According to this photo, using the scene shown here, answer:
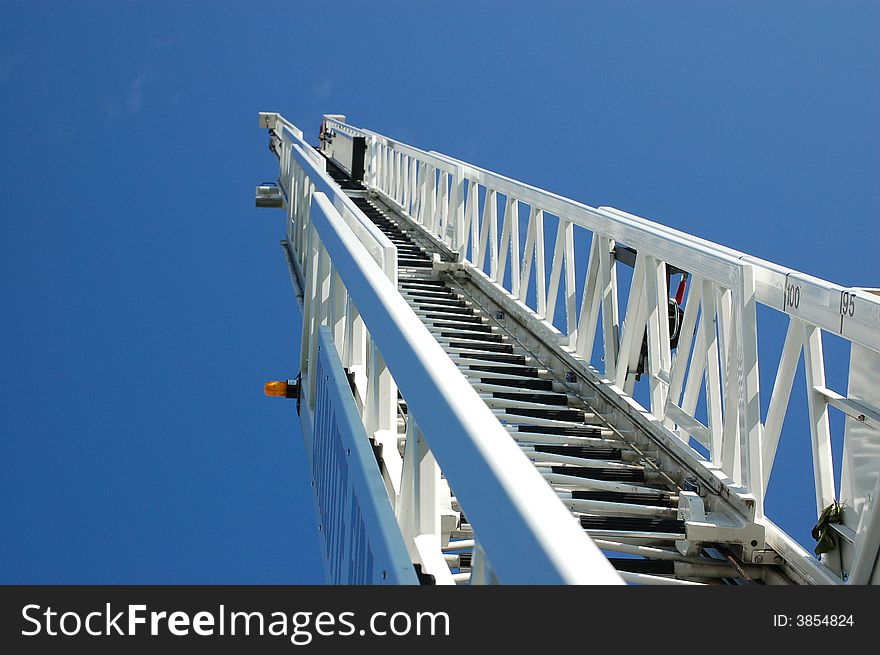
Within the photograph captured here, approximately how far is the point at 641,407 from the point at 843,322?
205 centimetres

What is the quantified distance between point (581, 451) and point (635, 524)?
1046mm

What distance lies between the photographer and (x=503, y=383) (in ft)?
23.6

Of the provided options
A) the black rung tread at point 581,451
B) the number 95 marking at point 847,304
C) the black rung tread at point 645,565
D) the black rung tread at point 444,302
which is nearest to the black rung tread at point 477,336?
the black rung tread at point 444,302

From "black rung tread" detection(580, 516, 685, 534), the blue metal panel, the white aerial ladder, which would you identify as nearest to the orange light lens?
the white aerial ladder

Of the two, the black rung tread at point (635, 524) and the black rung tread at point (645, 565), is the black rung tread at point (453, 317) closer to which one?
the black rung tread at point (635, 524)

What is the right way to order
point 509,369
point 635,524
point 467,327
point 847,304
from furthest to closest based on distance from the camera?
point 467,327 → point 509,369 → point 635,524 → point 847,304

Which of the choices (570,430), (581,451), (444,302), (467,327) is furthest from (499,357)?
(581,451)

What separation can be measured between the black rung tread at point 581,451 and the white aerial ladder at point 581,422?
1 cm

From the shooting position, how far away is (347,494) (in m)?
3.99

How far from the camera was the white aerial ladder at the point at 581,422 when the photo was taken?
2.30 m

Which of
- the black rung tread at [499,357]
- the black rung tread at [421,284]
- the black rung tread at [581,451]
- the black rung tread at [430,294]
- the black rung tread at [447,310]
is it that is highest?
the black rung tread at [421,284]

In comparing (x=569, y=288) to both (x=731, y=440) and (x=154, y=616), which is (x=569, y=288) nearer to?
(x=731, y=440)

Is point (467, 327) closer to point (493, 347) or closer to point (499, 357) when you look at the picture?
point (493, 347)

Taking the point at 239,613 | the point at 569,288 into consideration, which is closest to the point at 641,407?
the point at 569,288
